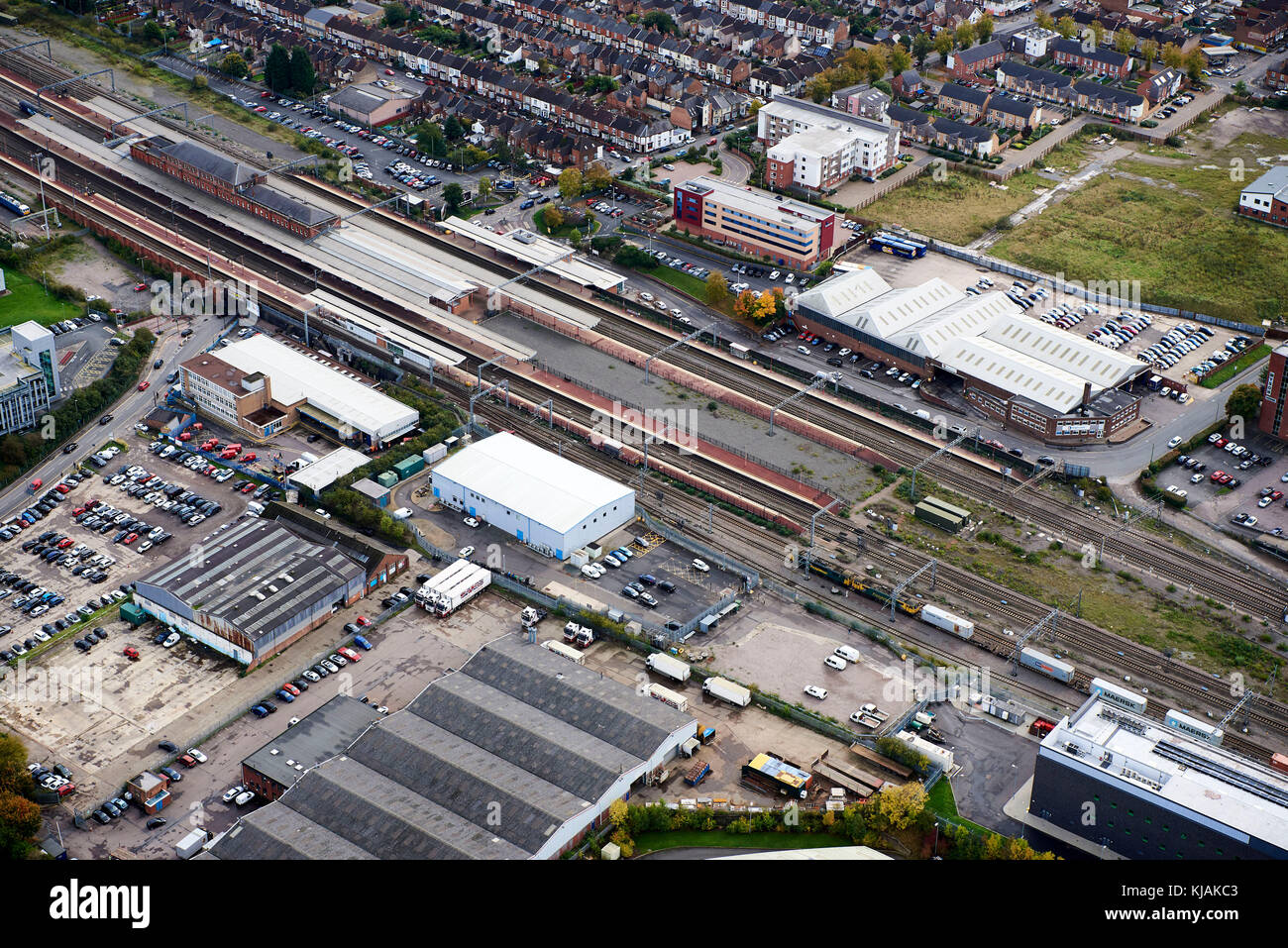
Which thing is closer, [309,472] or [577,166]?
[309,472]

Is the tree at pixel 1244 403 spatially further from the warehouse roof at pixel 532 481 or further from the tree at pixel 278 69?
the tree at pixel 278 69

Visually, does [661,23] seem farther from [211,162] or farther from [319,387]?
[319,387]

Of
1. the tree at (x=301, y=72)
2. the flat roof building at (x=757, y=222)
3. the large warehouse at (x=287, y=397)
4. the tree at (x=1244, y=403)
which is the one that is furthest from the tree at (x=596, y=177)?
the tree at (x=1244, y=403)

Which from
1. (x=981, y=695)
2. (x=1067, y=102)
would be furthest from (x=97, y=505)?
(x=1067, y=102)

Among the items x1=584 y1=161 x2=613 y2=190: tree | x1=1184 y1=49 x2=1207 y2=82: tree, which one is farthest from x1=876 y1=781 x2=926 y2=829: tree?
x1=1184 y1=49 x2=1207 y2=82: tree

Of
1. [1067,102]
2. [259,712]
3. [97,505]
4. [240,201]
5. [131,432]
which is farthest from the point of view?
[1067,102]

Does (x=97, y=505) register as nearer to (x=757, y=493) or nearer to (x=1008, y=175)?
(x=757, y=493)

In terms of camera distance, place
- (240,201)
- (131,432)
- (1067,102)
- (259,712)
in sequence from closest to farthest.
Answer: (259,712) → (131,432) → (240,201) → (1067,102)
